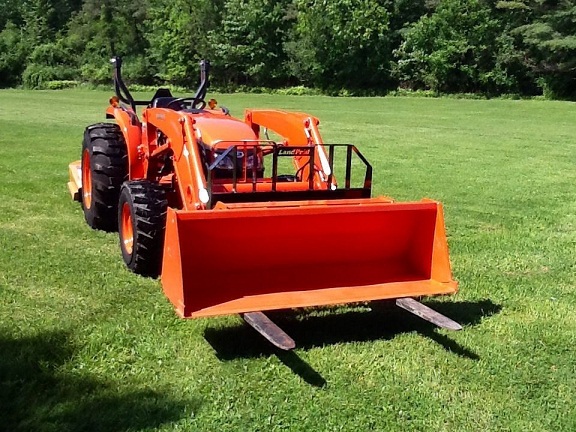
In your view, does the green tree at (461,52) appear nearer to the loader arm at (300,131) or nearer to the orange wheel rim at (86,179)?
the orange wheel rim at (86,179)

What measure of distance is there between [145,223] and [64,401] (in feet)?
6.13

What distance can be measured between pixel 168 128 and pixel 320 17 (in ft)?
167

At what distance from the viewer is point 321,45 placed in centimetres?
5384

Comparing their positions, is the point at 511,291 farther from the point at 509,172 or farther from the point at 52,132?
the point at 52,132

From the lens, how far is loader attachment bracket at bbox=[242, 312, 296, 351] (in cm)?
396

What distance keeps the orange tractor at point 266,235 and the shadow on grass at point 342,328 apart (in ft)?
0.75

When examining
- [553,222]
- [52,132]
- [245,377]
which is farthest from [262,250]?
[52,132]

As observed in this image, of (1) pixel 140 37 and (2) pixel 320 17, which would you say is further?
(1) pixel 140 37

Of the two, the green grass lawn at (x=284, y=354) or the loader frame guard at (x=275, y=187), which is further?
the loader frame guard at (x=275, y=187)

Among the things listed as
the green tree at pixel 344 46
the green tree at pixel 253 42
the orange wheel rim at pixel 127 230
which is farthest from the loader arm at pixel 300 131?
the green tree at pixel 253 42

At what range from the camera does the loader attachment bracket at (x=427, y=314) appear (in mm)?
4454

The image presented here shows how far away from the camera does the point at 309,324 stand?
4.93m

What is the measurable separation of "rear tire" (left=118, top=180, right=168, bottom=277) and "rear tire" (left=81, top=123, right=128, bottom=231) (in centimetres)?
105

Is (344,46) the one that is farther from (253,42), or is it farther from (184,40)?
(184,40)
